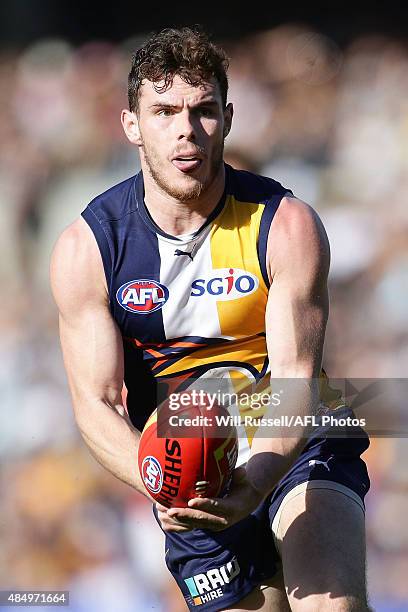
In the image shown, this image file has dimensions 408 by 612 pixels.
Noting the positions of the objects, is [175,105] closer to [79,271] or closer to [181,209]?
[181,209]

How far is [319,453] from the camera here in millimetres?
3916

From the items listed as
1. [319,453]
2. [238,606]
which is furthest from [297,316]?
[238,606]

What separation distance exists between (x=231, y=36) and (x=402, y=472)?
2513 millimetres

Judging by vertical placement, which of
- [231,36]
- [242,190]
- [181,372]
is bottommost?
[181,372]

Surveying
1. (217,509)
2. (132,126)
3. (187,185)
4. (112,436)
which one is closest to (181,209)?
(187,185)

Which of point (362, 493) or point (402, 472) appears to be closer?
point (362, 493)

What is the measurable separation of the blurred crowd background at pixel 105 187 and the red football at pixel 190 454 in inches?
103

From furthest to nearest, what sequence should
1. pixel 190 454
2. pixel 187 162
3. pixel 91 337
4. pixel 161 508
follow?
1. pixel 91 337
2. pixel 187 162
3. pixel 161 508
4. pixel 190 454

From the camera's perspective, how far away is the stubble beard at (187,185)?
3.93 meters

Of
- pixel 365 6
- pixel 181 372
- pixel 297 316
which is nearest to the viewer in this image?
pixel 297 316

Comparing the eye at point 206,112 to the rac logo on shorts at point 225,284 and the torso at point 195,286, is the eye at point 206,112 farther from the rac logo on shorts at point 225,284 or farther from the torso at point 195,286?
the rac logo on shorts at point 225,284

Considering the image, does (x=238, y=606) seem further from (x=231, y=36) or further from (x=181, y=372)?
(x=231, y=36)

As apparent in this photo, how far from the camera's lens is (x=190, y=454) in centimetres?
327

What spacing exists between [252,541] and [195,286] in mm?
974
